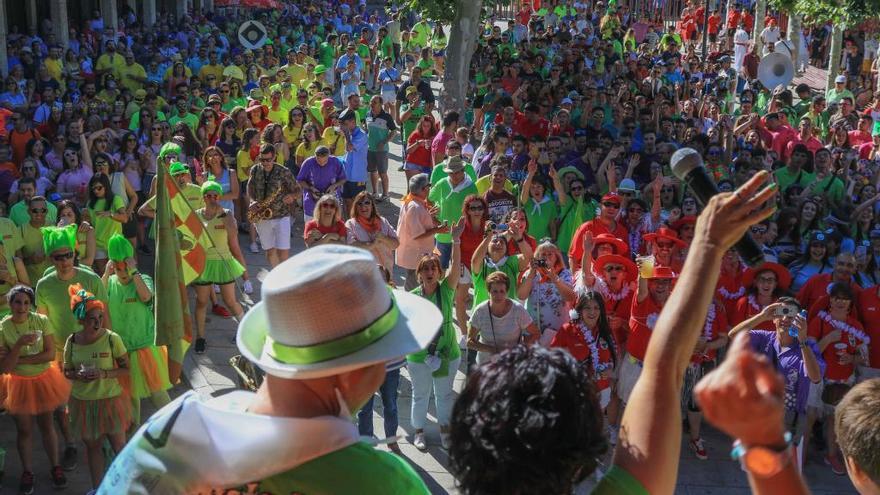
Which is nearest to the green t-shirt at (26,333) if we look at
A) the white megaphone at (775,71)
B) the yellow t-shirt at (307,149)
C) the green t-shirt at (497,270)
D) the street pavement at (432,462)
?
the street pavement at (432,462)

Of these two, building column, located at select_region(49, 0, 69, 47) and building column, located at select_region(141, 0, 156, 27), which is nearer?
building column, located at select_region(49, 0, 69, 47)

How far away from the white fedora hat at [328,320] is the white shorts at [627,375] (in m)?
5.65

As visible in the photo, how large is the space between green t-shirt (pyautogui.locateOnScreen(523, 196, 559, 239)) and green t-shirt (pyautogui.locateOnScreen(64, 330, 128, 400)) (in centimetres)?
457

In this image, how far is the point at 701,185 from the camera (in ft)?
7.70

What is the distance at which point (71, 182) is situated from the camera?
11188 millimetres

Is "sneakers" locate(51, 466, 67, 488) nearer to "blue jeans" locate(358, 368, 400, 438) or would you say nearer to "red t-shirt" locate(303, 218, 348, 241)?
"blue jeans" locate(358, 368, 400, 438)

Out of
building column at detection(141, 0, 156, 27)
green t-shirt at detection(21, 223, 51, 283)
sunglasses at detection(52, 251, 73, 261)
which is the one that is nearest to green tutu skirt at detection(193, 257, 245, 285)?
green t-shirt at detection(21, 223, 51, 283)

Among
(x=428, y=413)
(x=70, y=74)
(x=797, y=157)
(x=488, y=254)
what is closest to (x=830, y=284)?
(x=488, y=254)

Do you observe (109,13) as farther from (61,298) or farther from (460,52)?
(61,298)

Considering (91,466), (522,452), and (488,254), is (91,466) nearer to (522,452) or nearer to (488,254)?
(488,254)

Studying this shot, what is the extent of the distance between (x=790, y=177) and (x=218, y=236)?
669 cm

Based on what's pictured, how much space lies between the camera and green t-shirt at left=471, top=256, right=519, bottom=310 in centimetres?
852

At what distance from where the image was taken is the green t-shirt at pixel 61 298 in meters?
7.64

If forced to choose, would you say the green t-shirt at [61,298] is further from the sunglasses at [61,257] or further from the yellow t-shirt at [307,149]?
the yellow t-shirt at [307,149]
